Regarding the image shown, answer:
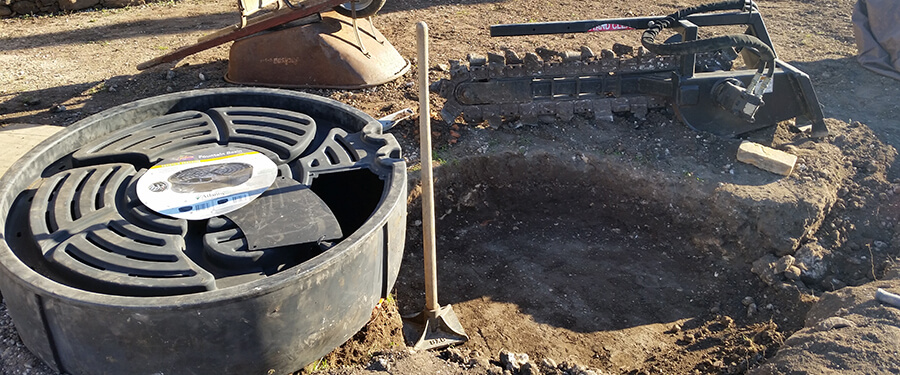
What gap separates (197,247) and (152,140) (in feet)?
3.03

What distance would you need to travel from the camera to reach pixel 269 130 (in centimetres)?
355

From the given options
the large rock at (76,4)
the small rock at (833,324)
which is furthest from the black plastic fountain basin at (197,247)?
the large rock at (76,4)

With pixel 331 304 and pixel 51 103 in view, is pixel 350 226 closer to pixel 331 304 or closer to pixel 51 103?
pixel 331 304

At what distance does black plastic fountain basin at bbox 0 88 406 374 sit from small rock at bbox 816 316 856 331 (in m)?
2.36

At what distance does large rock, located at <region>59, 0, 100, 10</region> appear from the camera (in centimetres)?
866

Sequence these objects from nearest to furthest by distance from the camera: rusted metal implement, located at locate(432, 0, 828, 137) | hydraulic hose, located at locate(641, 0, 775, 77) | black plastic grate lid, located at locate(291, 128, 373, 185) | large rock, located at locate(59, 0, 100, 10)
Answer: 1. black plastic grate lid, located at locate(291, 128, 373, 185)
2. hydraulic hose, located at locate(641, 0, 775, 77)
3. rusted metal implement, located at locate(432, 0, 828, 137)
4. large rock, located at locate(59, 0, 100, 10)

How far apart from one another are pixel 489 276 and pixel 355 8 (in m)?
2.99

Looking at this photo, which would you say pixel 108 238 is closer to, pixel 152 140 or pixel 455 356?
pixel 152 140

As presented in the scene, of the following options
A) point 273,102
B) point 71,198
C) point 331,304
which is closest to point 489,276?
point 273,102

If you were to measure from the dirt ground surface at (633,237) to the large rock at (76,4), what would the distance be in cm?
198

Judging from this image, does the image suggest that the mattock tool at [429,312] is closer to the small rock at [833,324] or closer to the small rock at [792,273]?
the small rock at [833,324]

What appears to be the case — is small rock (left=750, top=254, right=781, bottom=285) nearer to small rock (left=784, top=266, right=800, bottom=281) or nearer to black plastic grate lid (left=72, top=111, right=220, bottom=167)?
small rock (left=784, top=266, right=800, bottom=281)

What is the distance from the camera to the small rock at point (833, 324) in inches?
141

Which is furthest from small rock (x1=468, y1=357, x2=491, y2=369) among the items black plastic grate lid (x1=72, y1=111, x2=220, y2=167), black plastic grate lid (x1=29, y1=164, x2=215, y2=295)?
black plastic grate lid (x1=72, y1=111, x2=220, y2=167)
